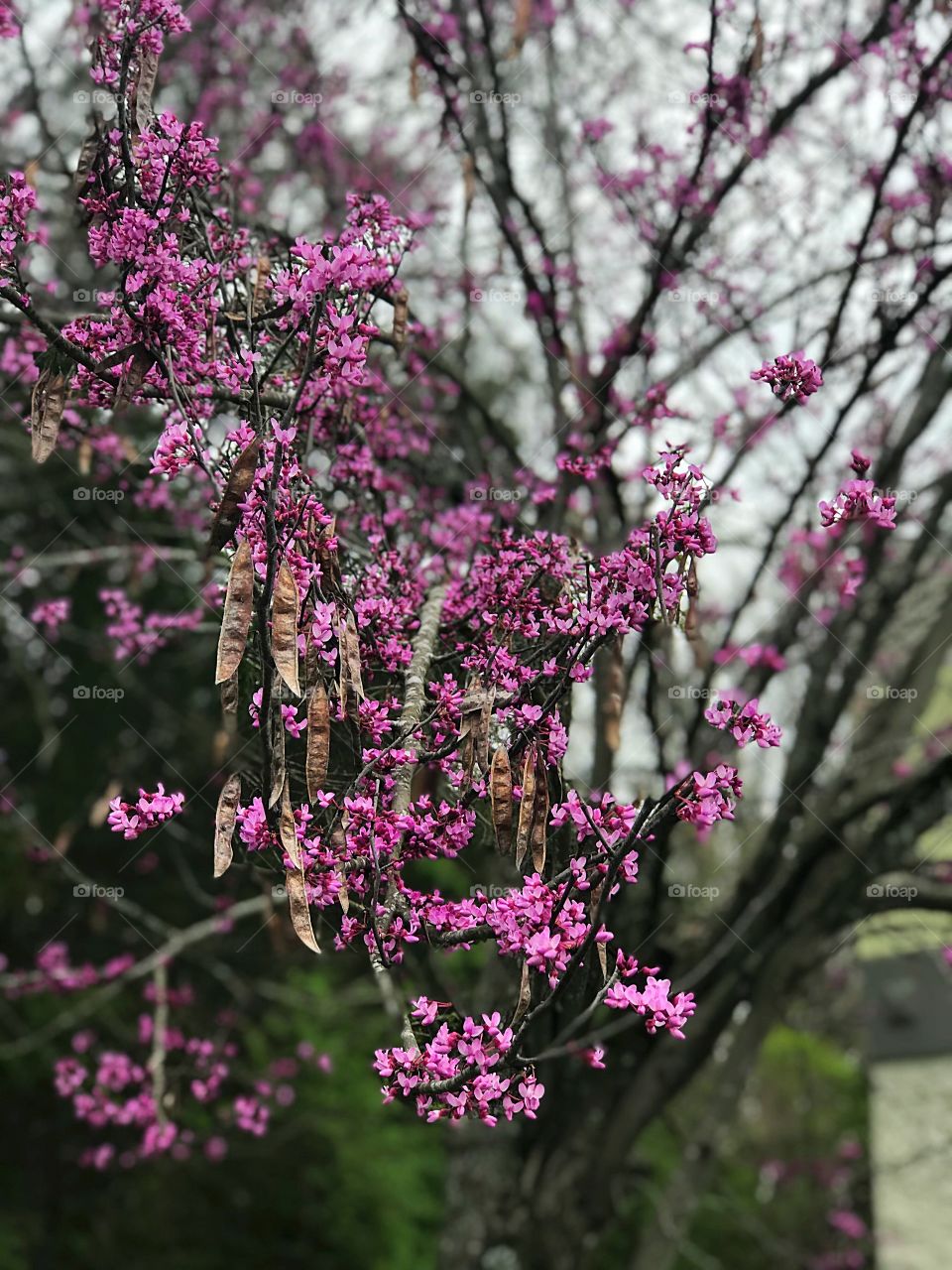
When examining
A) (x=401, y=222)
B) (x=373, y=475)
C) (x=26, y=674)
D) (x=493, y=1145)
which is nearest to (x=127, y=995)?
(x=26, y=674)

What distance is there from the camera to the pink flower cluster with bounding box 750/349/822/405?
2.29 m

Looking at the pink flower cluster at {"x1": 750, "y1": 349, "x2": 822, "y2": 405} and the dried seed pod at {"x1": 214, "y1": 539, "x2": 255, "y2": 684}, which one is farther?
the pink flower cluster at {"x1": 750, "y1": 349, "x2": 822, "y2": 405}

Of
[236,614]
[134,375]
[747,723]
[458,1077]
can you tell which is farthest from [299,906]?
[134,375]

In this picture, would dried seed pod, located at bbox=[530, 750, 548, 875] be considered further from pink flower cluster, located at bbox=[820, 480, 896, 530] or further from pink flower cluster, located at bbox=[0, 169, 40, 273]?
pink flower cluster, located at bbox=[0, 169, 40, 273]

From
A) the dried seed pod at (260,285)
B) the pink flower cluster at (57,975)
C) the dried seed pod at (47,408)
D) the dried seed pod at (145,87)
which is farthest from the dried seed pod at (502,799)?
the pink flower cluster at (57,975)

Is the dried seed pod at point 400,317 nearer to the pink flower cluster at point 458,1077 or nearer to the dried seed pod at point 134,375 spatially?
the dried seed pod at point 134,375

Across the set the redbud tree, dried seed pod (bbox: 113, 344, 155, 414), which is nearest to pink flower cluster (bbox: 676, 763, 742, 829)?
the redbud tree

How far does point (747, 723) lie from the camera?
Result: 229 centimetres

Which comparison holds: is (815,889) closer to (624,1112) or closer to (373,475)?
(624,1112)

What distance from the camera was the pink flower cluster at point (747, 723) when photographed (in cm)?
227

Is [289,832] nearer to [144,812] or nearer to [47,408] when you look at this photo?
[144,812]

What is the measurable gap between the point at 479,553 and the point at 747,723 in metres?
1.19

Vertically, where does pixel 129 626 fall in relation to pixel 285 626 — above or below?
above

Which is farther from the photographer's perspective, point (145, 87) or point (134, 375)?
point (145, 87)
